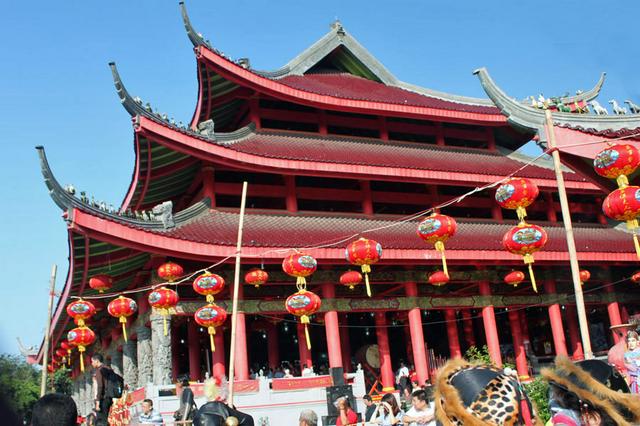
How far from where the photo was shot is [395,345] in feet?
84.0

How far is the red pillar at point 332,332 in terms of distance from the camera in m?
17.9

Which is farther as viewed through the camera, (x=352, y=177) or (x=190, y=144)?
(x=352, y=177)

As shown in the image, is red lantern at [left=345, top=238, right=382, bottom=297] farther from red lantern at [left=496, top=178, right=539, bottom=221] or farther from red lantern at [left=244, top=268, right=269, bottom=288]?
red lantern at [left=496, top=178, right=539, bottom=221]

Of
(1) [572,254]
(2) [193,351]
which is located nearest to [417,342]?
(2) [193,351]

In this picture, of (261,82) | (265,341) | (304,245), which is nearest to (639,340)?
(304,245)

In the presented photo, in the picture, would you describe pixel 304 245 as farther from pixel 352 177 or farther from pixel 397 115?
pixel 397 115

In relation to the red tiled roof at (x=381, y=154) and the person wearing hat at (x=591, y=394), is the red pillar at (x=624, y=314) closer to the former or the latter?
the red tiled roof at (x=381, y=154)

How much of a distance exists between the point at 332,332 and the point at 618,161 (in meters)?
9.60

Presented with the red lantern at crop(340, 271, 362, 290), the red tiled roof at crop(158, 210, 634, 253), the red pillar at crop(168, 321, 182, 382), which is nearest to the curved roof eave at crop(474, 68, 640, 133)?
the red tiled roof at crop(158, 210, 634, 253)

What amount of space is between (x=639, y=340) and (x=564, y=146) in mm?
4496

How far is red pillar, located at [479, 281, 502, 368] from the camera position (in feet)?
65.6

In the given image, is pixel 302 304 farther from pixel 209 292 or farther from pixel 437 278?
pixel 437 278

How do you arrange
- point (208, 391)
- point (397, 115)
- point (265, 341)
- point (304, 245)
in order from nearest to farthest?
point (208, 391), point (304, 245), point (397, 115), point (265, 341)

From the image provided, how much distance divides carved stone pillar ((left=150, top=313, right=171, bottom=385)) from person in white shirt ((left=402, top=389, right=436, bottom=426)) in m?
10.4
